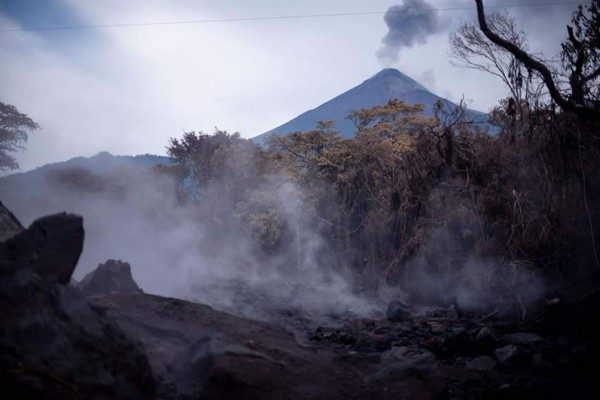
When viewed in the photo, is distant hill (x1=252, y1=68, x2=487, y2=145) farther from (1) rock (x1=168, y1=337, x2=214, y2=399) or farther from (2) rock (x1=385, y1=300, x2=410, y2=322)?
(1) rock (x1=168, y1=337, x2=214, y2=399)

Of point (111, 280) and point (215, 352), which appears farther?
point (111, 280)

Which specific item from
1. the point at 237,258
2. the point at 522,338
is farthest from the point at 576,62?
the point at 237,258

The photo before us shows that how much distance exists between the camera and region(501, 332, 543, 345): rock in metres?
6.05

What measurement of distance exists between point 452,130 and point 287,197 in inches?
363

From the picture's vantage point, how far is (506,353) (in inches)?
219

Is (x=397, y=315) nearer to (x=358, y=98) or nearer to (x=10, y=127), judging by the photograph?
(x=10, y=127)

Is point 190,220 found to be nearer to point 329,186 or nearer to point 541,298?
point 329,186

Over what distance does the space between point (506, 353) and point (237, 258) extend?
15759 millimetres

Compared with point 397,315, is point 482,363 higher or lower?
lower

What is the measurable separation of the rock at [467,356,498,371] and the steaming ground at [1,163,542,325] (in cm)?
353

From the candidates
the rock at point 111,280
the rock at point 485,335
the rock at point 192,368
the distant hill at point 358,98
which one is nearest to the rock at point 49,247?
the rock at point 192,368

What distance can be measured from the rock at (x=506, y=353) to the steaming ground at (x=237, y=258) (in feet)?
11.1

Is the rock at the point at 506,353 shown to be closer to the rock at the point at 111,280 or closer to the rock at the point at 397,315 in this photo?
the rock at the point at 397,315

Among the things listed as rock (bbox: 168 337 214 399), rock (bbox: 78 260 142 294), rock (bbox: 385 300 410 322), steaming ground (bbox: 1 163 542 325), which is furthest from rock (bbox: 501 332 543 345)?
rock (bbox: 78 260 142 294)
